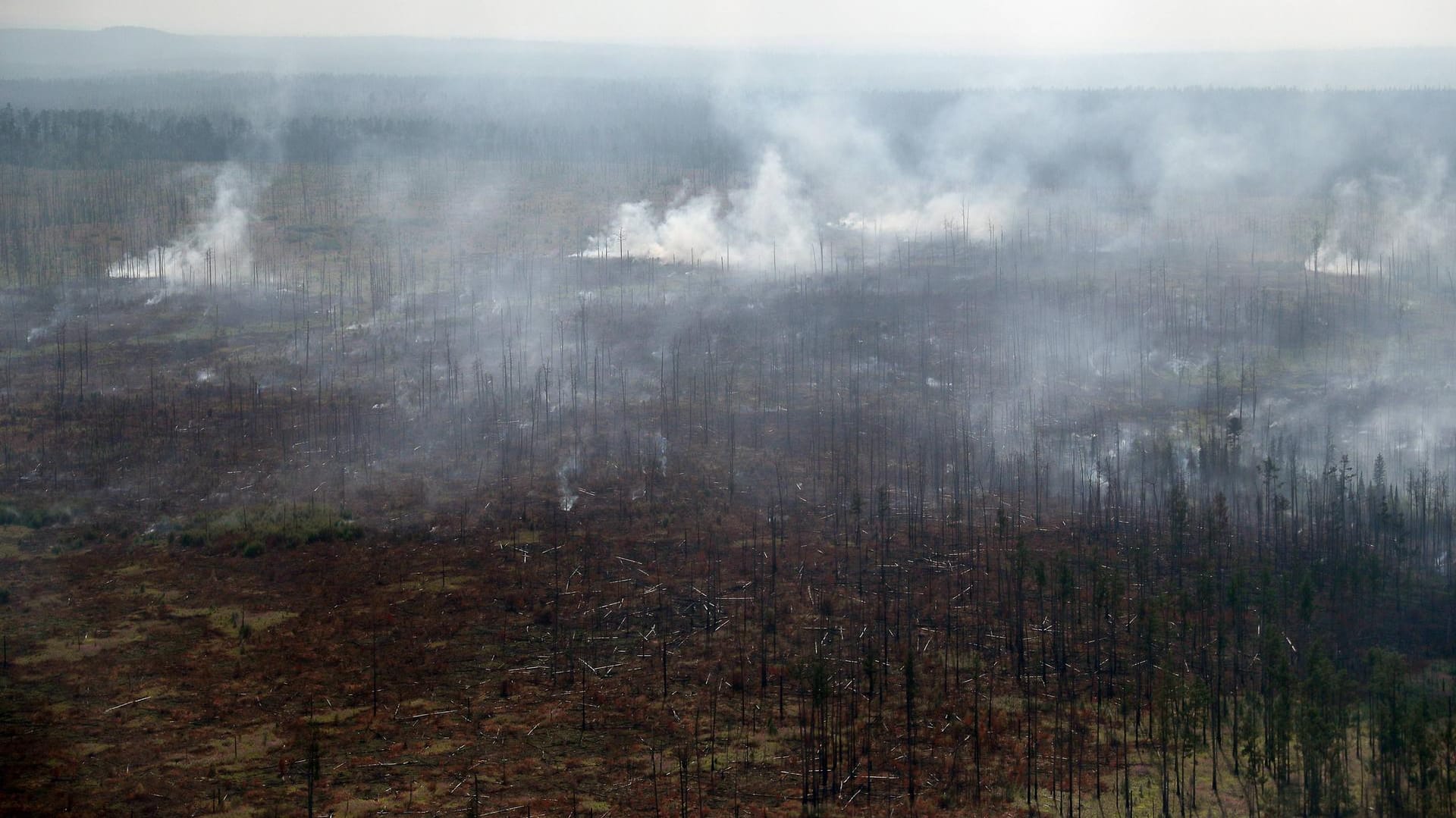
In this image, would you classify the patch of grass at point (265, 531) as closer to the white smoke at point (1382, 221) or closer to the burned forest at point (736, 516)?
the burned forest at point (736, 516)

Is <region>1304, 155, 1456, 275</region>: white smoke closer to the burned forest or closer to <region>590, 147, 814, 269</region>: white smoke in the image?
the burned forest

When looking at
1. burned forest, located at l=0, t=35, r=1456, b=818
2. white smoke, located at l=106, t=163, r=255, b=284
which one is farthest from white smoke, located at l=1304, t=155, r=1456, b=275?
white smoke, located at l=106, t=163, r=255, b=284

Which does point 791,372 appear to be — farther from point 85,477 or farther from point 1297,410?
point 85,477

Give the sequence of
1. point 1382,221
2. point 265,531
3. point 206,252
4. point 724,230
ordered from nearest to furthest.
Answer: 1. point 265,531
2. point 1382,221
3. point 206,252
4. point 724,230

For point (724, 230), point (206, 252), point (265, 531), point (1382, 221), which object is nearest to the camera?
point (265, 531)

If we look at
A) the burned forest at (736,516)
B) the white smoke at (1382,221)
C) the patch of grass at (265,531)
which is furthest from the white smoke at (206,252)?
the white smoke at (1382,221)

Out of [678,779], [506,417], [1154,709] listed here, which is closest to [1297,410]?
[1154,709]

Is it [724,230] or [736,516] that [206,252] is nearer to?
[724,230]

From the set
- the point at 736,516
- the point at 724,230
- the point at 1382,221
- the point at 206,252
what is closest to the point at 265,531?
the point at 736,516
